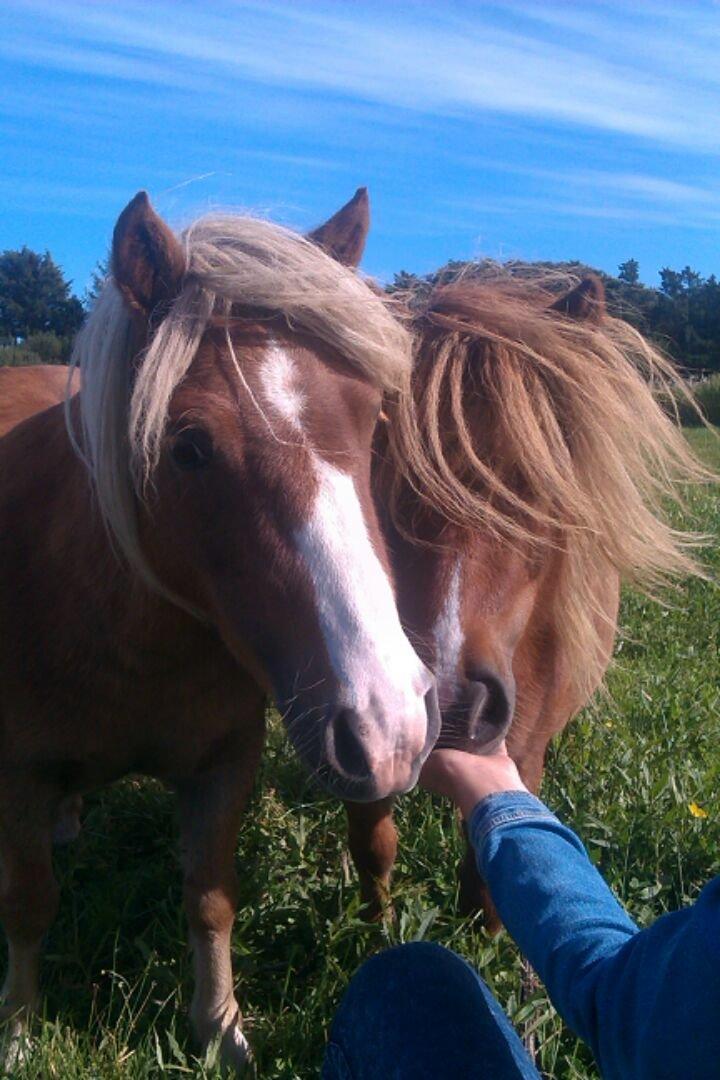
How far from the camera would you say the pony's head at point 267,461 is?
1761 millimetres

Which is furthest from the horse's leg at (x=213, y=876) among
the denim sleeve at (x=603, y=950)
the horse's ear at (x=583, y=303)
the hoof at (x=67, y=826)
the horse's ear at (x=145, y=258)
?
the horse's ear at (x=583, y=303)

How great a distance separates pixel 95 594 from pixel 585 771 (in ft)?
7.07

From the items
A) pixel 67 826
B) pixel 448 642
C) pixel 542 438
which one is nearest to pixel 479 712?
pixel 448 642

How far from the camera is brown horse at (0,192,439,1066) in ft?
5.94

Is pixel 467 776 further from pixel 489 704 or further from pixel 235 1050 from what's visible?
pixel 235 1050

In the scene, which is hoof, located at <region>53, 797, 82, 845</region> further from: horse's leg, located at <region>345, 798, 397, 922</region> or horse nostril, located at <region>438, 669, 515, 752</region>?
horse nostril, located at <region>438, 669, 515, 752</region>

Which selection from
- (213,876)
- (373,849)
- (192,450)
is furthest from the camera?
(373,849)

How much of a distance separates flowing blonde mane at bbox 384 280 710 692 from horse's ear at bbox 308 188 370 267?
28cm

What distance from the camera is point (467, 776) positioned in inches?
75.4

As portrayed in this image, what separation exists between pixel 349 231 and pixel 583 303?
73 centimetres

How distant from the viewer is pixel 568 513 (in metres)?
2.57

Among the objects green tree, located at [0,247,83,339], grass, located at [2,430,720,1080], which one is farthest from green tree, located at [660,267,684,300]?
grass, located at [2,430,720,1080]

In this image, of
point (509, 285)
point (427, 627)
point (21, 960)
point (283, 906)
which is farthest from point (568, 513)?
point (21, 960)

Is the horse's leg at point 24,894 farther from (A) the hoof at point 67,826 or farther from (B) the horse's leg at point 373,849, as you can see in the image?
(B) the horse's leg at point 373,849
